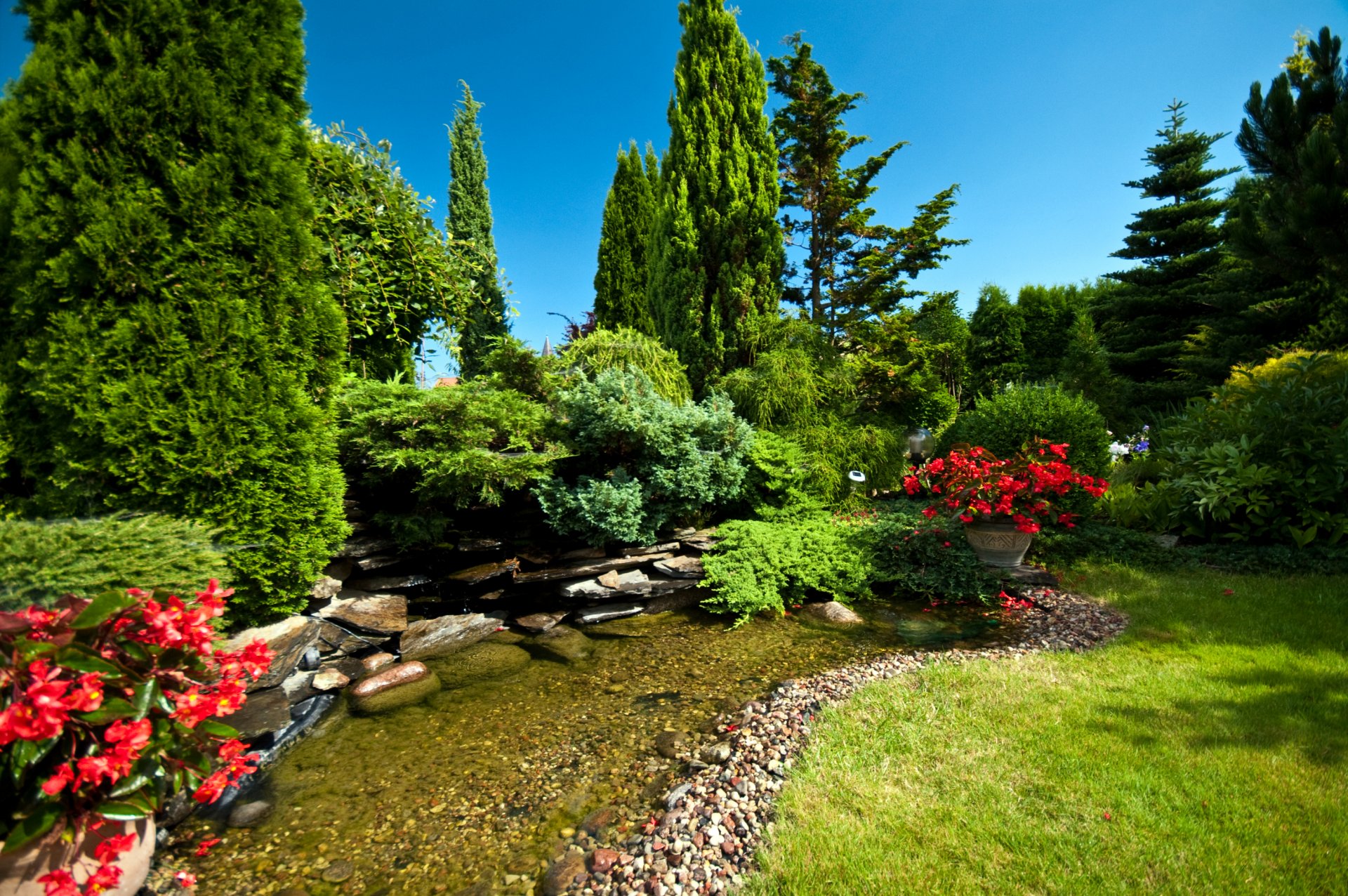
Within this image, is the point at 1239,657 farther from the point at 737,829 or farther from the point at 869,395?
the point at 869,395

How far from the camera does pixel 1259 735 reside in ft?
7.93

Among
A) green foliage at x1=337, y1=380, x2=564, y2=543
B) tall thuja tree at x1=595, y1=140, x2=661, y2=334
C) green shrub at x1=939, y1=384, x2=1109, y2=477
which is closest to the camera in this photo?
green foliage at x1=337, y1=380, x2=564, y2=543

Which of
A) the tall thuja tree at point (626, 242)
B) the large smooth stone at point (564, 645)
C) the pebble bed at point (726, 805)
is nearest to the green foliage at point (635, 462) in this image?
the large smooth stone at point (564, 645)

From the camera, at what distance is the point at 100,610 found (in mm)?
1667

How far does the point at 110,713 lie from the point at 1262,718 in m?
4.53

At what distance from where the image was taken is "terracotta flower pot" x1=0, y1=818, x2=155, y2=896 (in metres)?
1.50

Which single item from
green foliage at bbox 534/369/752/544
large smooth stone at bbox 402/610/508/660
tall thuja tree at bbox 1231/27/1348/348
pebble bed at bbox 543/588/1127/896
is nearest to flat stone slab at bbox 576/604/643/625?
green foliage at bbox 534/369/752/544

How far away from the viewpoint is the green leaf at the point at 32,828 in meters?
1.43

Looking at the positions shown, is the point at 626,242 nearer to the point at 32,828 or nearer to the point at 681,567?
the point at 681,567

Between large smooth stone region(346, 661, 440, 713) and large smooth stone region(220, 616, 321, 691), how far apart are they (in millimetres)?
428

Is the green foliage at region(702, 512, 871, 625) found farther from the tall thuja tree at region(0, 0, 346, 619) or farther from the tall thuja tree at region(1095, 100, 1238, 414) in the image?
the tall thuja tree at region(1095, 100, 1238, 414)

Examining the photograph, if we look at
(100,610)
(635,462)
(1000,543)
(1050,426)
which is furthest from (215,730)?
(1050,426)

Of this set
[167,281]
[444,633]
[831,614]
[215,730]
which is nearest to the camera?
[215,730]

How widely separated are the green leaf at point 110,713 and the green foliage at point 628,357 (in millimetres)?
5104
